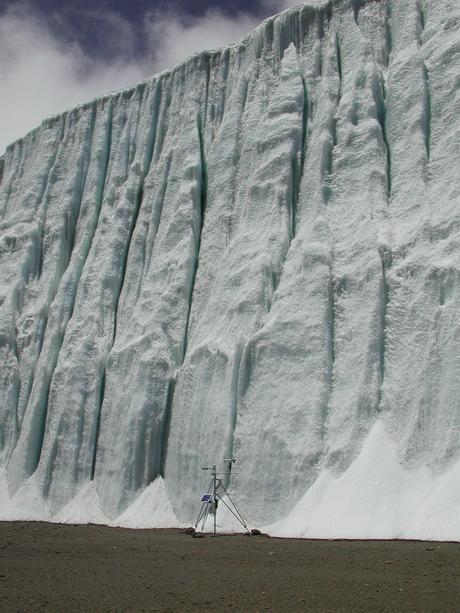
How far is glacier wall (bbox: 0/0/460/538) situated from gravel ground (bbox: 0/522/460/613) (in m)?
2.09

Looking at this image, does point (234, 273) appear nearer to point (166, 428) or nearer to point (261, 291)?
point (261, 291)

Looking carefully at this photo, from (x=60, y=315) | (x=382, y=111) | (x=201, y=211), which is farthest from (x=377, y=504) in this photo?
(x=60, y=315)

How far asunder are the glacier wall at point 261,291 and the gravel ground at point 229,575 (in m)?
2.09

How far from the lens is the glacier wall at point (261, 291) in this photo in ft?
50.2

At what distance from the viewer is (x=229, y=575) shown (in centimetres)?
973

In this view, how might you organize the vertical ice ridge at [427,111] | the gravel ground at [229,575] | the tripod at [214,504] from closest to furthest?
the gravel ground at [229,575]
the tripod at [214,504]
the vertical ice ridge at [427,111]

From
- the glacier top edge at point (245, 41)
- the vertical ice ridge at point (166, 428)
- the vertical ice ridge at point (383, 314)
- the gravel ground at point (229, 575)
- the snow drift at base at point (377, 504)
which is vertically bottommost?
the gravel ground at point (229, 575)

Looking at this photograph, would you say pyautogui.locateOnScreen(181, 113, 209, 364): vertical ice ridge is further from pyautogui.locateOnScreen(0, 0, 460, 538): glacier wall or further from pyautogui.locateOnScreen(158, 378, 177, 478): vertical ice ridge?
pyautogui.locateOnScreen(158, 378, 177, 478): vertical ice ridge

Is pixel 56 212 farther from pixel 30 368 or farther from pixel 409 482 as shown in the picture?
pixel 409 482

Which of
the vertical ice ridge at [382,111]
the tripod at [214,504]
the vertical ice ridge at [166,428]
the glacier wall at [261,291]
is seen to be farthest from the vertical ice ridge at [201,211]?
the vertical ice ridge at [382,111]

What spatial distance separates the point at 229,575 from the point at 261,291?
9.46 meters

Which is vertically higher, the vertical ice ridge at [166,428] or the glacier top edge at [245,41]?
the glacier top edge at [245,41]

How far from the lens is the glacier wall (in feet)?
50.2

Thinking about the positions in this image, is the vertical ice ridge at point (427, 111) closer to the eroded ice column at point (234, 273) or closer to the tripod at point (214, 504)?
the eroded ice column at point (234, 273)
